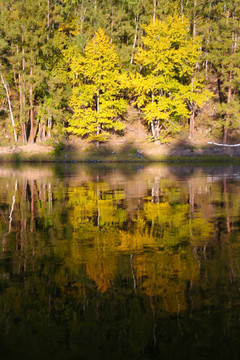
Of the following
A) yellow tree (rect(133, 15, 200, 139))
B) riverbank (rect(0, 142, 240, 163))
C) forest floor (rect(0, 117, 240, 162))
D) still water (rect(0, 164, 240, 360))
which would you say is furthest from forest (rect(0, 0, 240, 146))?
still water (rect(0, 164, 240, 360))

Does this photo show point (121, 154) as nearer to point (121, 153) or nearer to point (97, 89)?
point (121, 153)

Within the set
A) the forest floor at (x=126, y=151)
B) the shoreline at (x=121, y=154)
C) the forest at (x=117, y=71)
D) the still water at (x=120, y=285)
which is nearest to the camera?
the still water at (x=120, y=285)

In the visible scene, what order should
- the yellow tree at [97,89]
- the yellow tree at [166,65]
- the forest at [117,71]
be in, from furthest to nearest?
the yellow tree at [97,89] → the forest at [117,71] → the yellow tree at [166,65]

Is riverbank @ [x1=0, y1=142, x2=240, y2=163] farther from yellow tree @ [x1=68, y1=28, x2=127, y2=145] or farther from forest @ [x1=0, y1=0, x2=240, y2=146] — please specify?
yellow tree @ [x1=68, y1=28, x2=127, y2=145]

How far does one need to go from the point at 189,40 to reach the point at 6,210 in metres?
37.3

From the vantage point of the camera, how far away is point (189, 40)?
149ft

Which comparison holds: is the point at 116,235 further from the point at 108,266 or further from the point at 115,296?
the point at 115,296

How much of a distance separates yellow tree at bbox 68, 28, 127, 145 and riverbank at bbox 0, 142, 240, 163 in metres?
2.05

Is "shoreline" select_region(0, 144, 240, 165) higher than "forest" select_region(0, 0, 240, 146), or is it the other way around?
"forest" select_region(0, 0, 240, 146)

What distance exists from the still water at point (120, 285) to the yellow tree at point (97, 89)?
111 ft

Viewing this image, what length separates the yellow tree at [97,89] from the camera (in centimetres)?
4541

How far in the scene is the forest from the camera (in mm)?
44125

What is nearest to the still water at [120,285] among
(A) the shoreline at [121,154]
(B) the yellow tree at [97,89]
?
(A) the shoreline at [121,154]

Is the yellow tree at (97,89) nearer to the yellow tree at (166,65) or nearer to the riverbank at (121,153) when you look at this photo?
the riverbank at (121,153)
